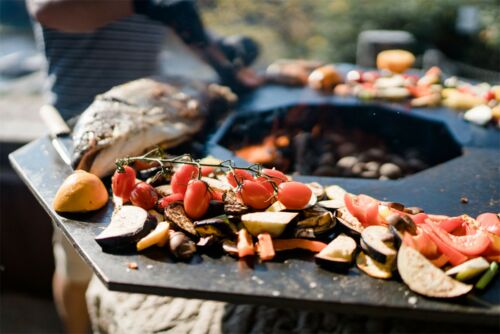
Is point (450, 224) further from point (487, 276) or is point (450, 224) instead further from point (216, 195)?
point (216, 195)

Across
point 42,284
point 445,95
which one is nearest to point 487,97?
point 445,95

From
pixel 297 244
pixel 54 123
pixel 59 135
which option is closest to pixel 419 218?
pixel 297 244

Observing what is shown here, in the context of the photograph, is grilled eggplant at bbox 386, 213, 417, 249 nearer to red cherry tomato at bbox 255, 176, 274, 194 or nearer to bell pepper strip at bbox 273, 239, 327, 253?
bell pepper strip at bbox 273, 239, 327, 253

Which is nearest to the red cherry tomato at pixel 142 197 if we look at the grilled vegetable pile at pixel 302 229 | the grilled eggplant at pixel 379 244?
the grilled vegetable pile at pixel 302 229

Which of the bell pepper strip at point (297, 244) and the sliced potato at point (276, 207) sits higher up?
the sliced potato at point (276, 207)

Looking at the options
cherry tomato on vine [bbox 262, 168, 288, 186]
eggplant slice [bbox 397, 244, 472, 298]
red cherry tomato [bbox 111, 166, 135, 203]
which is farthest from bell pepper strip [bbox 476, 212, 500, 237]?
red cherry tomato [bbox 111, 166, 135, 203]

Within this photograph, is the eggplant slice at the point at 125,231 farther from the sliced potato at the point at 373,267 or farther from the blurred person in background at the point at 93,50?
the blurred person in background at the point at 93,50
